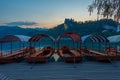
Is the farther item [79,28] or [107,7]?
[79,28]

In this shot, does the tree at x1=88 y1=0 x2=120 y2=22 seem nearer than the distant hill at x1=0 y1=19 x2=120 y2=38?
Yes

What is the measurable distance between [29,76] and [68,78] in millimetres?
1567

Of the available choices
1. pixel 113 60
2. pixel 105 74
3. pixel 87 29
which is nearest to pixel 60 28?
pixel 87 29

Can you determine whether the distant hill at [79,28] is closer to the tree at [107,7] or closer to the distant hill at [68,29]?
Result: the distant hill at [68,29]

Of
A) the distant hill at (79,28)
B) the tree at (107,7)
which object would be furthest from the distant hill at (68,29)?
the tree at (107,7)

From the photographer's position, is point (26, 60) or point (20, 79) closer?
point (20, 79)

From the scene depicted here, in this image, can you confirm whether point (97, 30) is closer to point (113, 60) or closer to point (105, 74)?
point (113, 60)

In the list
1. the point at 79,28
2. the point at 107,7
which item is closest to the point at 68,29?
the point at 79,28

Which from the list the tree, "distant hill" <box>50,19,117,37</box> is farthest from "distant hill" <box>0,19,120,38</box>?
the tree

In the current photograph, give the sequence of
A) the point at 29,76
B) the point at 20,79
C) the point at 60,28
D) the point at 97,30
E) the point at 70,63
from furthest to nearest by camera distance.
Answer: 1. the point at 60,28
2. the point at 97,30
3. the point at 70,63
4. the point at 29,76
5. the point at 20,79

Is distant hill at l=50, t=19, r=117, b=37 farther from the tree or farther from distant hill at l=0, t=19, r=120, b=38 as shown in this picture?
the tree

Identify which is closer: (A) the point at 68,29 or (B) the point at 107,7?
(B) the point at 107,7

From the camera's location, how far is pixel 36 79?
35.3 feet

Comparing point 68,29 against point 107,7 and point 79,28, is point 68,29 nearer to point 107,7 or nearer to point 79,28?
point 79,28
